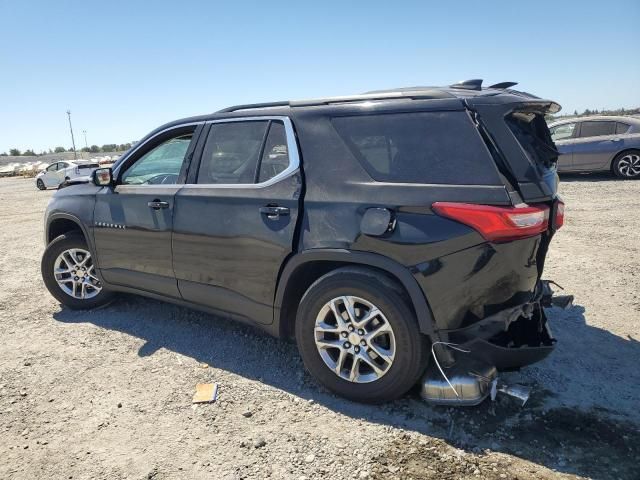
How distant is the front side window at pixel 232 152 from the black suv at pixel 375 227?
0.04 feet

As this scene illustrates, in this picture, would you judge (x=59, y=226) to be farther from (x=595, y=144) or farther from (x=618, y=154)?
(x=618, y=154)

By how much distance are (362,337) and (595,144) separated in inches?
456

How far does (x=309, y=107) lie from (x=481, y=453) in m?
2.38

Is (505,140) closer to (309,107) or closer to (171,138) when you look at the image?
(309,107)

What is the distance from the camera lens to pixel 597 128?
11.8 meters

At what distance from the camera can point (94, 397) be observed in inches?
125

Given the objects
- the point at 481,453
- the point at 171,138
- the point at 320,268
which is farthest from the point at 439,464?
the point at 171,138

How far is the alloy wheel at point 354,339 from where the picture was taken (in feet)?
9.25

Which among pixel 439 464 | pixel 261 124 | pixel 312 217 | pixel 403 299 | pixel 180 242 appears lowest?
pixel 439 464

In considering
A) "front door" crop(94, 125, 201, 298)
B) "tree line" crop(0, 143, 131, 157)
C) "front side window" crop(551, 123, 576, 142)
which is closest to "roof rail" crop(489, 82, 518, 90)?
"front door" crop(94, 125, 201, 298)

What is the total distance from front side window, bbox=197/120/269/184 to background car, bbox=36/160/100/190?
23.1 meters

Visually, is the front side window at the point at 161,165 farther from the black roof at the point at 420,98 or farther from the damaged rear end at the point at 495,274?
the damaged rear end at the point at 495,274

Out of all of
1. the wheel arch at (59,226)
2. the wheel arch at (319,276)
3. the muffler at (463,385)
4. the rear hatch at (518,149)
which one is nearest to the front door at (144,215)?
the wheel arch at (59,226)

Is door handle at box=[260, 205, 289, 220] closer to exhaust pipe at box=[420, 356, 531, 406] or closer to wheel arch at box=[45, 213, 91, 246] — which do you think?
exhaust pipe at box=[420, 356, 531, 406]
